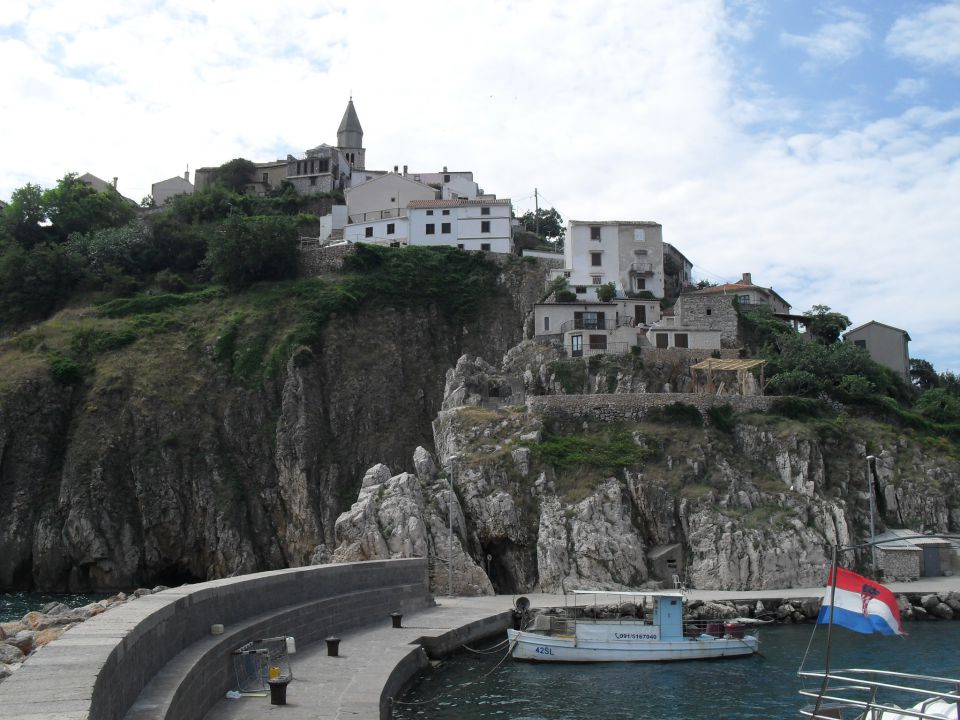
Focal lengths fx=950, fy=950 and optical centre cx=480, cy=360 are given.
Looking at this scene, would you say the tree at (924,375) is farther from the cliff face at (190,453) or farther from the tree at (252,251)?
the tree at (252,251)

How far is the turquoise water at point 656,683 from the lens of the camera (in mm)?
25828

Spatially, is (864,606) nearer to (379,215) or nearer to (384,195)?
(379,215)

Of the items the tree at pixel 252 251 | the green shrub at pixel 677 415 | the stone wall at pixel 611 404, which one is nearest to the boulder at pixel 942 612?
the green shrub at pixel 677 415

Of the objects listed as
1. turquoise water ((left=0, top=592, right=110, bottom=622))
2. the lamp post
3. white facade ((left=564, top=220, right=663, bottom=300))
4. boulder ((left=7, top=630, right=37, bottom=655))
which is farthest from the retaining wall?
white facade ((left=564, top=220, right=663, bottom=300))

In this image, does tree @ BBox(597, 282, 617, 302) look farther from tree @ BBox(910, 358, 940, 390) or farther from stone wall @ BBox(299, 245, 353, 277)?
tree @ BBox(910, 358, 940, 390)

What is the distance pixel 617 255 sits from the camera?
7381cm

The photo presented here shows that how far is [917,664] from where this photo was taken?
102ft

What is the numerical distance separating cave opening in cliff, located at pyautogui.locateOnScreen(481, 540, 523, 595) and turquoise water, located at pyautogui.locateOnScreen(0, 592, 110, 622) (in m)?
21.5

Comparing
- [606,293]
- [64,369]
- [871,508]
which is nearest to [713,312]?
[606,293]

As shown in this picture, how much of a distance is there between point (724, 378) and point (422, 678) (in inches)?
1411

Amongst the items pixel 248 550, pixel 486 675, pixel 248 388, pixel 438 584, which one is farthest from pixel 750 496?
pixel 248 388

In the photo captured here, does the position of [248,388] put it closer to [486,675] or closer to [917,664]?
[486,675]

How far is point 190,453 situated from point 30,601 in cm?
1382

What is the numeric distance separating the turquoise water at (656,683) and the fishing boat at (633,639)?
387mm
